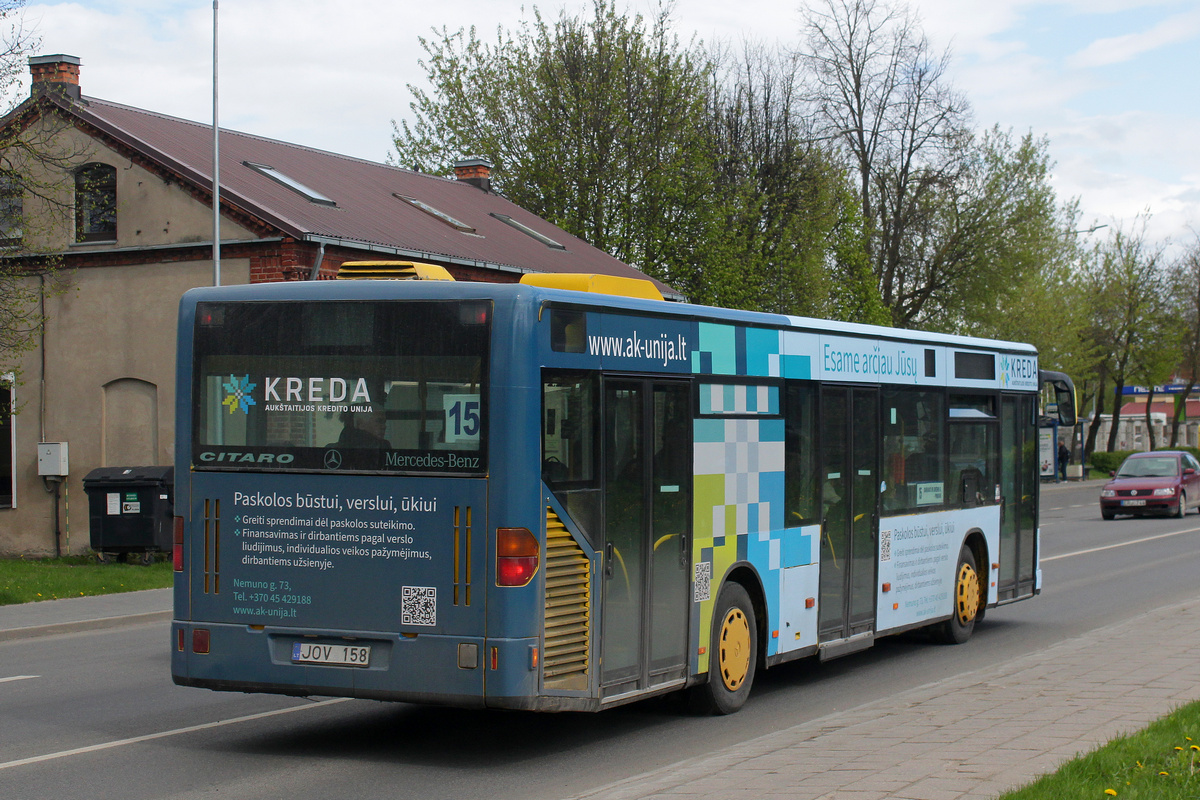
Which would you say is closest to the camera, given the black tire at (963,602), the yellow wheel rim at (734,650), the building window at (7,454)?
the yellow wheel rim at (734,650)

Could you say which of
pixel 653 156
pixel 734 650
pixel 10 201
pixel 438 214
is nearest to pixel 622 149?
pixel 653 156

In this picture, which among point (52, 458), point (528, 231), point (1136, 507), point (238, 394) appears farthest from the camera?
point (528, 231)

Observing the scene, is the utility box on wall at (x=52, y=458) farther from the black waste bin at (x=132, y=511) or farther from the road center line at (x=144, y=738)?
the road center line at (x=144, y=738)

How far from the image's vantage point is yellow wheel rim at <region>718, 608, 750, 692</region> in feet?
29.9

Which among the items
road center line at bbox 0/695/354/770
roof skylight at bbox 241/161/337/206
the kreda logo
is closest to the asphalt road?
road center line at bbox 0/695/354/770

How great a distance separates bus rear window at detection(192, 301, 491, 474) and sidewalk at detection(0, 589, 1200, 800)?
6.95 feet

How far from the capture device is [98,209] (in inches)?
927

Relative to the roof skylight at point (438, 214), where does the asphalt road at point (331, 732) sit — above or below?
below

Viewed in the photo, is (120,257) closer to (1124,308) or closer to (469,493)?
(469,493)

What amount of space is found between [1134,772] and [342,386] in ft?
14.8

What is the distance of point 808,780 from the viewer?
21.0ft

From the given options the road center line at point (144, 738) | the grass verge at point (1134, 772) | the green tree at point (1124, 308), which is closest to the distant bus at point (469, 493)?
the road center line at point (144, 738)

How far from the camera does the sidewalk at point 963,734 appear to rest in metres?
6.28

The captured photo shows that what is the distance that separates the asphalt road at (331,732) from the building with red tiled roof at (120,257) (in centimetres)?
1007
